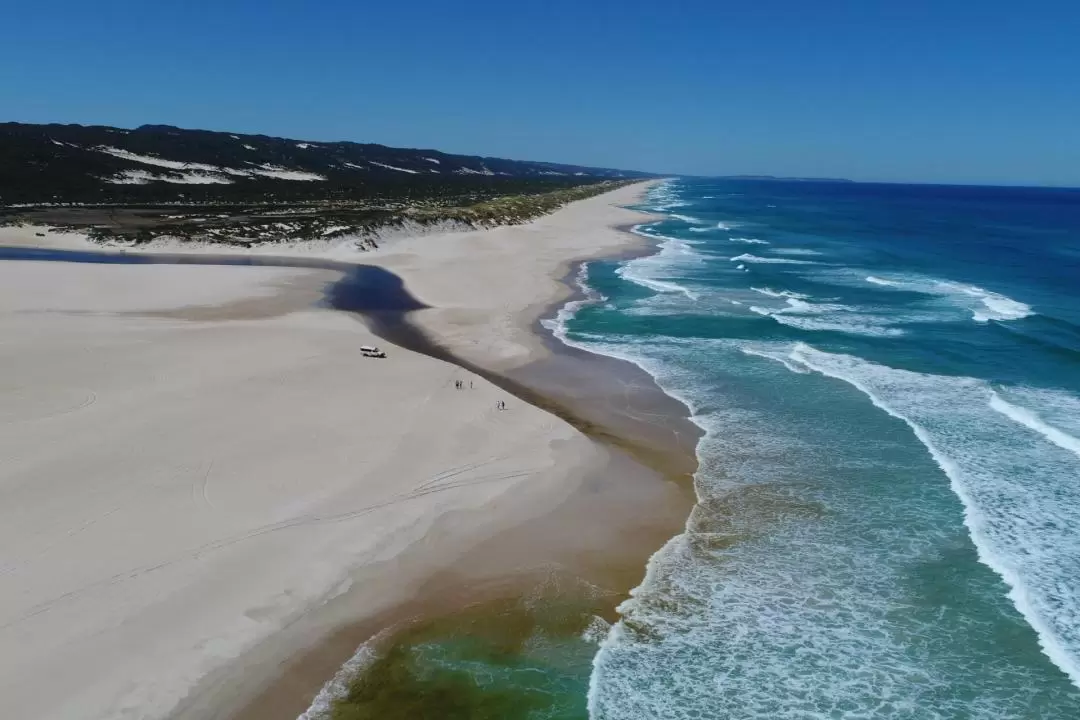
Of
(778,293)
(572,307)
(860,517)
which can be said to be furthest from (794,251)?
(860,517)

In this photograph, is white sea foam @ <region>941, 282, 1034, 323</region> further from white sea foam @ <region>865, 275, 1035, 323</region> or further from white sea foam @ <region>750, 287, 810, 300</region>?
white sea foam @ <region>750, 287, 810, 300</region>

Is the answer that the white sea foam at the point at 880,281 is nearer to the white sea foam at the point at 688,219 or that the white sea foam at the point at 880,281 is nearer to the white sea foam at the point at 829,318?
the white sea foam at the point at 829,318

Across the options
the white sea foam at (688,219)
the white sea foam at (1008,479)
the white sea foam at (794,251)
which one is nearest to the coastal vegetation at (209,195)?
the white sea foam at (688,219)

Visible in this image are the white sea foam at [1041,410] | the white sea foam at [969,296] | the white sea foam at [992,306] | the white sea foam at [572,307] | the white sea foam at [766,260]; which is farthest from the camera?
the white sea foam at [766,260]

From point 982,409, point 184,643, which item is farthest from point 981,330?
point 184,643

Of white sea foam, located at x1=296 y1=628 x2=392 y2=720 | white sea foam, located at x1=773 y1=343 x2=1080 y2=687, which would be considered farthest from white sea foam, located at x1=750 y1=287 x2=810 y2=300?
white sea foam, located at x1=296 y1=628 x2=392 y2=720

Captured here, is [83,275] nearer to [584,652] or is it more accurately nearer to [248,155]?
[584,652]
